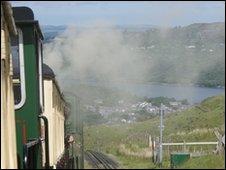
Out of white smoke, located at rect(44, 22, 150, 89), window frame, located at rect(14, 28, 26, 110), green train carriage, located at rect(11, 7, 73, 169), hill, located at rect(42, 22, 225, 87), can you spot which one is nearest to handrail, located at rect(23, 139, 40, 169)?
green train carriage, located at rect(11, 7, 73, 169)

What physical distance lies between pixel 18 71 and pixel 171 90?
469 centimetres

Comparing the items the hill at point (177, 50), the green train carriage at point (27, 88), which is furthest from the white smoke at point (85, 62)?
the green train carriage at point (27, 88)

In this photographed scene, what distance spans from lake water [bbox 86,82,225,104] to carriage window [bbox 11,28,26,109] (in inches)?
109

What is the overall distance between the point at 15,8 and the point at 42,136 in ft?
6.78

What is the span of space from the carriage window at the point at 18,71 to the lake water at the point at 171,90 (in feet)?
9.06

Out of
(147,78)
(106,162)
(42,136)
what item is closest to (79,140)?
(147,78)

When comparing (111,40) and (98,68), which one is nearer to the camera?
(111,40)

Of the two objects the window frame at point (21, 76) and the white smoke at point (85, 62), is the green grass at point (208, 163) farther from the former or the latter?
the white smoke at point (85, 62)

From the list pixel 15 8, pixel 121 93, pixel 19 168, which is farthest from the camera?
pixel 121 93

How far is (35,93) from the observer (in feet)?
27.5

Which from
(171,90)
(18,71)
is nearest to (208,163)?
(18,71)

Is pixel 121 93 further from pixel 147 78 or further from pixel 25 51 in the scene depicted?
pixel 25 51

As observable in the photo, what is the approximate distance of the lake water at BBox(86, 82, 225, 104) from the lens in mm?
10219

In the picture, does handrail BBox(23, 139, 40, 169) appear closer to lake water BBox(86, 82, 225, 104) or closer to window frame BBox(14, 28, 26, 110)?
window frame BBox(14, 28, 26, 110)
